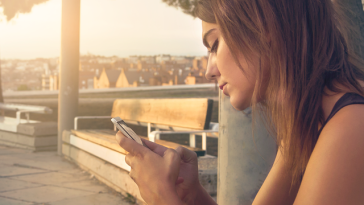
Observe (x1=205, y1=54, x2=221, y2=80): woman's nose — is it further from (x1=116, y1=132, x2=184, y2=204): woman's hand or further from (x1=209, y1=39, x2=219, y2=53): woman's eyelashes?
(x1=116, y1=132, x2=184, y2=204): woman's hand

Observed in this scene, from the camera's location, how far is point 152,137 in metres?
3.53

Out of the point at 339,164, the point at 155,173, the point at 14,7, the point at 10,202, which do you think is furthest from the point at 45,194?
the point at 14,7

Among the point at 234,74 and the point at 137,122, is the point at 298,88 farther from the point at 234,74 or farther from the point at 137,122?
the point at 137,122

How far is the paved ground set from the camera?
12.4 ft

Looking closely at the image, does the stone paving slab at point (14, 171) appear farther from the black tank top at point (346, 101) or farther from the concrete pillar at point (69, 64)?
the black tank top at point (346, 101)

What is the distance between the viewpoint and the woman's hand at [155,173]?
115 cm

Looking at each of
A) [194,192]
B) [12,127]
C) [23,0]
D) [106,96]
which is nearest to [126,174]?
[194,192]

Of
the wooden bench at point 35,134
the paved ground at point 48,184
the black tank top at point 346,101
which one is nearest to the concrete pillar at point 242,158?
the black tank top at point 346,101

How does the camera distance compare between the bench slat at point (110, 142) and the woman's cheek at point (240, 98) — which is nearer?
the woman's cheek at point (240, 98)

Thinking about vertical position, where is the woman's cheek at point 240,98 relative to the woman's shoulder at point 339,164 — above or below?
above

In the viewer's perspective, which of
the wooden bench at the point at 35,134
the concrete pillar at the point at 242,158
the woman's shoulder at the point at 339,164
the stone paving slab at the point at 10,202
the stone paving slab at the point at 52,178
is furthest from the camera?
the wooden bench at the point at 35,134

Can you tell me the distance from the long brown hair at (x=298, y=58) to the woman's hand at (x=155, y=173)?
15.3 inches

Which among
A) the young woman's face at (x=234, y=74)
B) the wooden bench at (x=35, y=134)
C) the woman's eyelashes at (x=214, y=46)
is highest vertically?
the woman's eyelashes at (x=214, y=46)

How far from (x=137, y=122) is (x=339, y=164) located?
4744 millimetres
